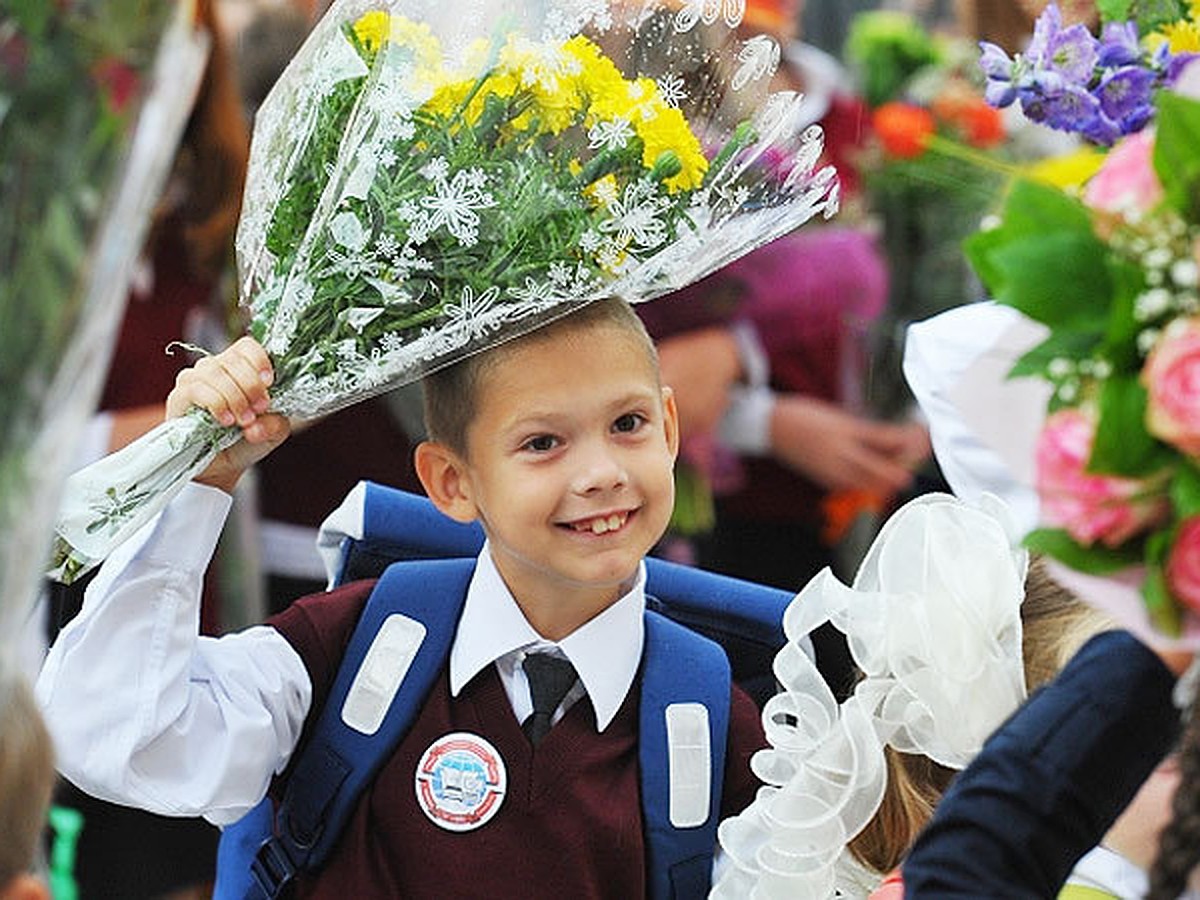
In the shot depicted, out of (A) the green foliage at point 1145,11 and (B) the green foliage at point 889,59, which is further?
(B) the green foliage at point 889,59

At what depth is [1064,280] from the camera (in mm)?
1631

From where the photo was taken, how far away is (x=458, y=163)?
2.44 meters

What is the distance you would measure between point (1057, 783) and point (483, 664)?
40.6 inches

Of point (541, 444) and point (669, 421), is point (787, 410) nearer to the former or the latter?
point (669, 421)

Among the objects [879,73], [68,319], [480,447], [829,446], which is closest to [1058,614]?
[480,447]

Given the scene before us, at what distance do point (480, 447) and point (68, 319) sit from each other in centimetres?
127

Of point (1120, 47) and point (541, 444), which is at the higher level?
point (1120, 47)

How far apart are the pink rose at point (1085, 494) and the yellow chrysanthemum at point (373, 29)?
1149 mm

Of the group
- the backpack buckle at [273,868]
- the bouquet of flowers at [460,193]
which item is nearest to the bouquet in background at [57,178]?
the bouquet of flowers at [460,193]

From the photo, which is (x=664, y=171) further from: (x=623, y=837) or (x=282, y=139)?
(x=623, y=837)

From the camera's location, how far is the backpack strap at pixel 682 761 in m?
2.56

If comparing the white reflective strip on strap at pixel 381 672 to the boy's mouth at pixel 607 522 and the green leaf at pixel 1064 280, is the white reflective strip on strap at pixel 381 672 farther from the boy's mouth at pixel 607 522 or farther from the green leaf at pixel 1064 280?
the green leaf at pixel 1064 280

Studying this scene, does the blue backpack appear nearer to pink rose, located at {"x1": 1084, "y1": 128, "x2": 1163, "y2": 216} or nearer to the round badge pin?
the round badge pin

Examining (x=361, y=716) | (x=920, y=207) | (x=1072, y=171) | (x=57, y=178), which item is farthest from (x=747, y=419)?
(x=57, y=178)
